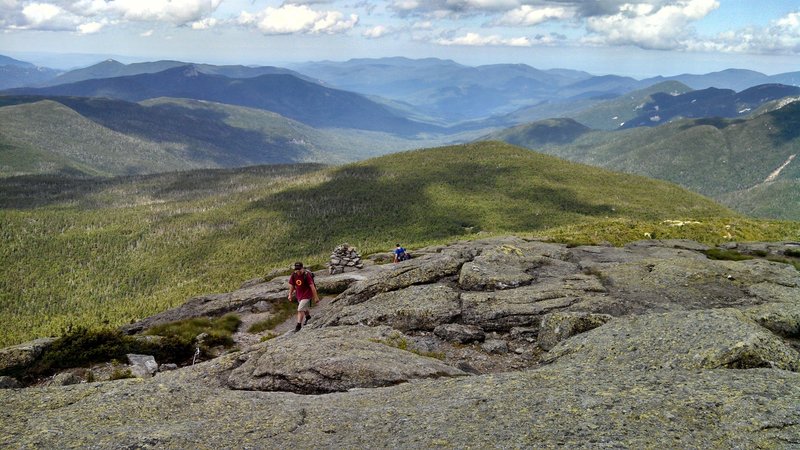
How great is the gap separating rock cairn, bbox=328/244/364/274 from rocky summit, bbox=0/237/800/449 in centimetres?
3247

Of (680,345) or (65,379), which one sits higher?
(680,345)

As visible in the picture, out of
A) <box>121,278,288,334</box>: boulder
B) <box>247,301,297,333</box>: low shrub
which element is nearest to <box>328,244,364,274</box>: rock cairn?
<box>121,278,288,334</box>: boulder

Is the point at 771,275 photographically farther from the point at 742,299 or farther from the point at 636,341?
the point at 636,341

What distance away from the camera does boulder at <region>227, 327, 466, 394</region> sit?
2034 cm

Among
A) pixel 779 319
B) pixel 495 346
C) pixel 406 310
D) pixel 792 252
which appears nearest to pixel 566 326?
pixel 495 346

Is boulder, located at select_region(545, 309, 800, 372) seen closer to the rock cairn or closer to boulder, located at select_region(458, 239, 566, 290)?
boulder, located at select_region(458, 239, 566, 290)

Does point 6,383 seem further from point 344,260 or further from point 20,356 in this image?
point 344,260

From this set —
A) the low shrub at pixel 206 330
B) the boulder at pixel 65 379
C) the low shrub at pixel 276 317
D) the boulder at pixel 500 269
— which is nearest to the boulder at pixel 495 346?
the boulder at pixel 500 269

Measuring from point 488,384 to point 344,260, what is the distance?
5126 centimetres

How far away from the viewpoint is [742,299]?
31688mm

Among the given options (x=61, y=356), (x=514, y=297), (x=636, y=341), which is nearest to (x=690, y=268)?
(x=514, y=297)

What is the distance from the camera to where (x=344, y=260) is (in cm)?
6794

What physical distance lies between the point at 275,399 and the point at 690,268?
33159 mm

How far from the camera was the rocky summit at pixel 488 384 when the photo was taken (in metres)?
14.4
